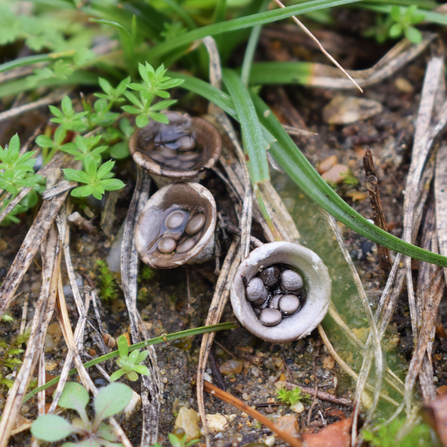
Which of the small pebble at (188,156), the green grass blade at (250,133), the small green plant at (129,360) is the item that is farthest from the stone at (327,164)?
the small green plant at (129,360)

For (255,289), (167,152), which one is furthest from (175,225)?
(255,289)

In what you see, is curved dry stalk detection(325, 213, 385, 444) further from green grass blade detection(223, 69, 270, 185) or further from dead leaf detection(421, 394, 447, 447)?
green grass blade detection(223, 69, 270, 185)

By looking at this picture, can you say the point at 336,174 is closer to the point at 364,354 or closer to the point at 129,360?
the point at 364,354

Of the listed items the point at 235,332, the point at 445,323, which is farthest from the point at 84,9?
the point at 445,323

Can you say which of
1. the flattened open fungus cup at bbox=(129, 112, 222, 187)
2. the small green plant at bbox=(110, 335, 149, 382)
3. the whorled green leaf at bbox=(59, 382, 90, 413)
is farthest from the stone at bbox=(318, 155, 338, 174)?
the whorled green leaf at bbox=(59, 382, 90, 413)

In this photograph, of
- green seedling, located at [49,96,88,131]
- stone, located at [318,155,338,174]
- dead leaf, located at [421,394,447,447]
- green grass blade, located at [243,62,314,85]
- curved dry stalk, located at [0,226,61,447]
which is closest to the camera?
dead leaf, located at [421,394,447,447]
